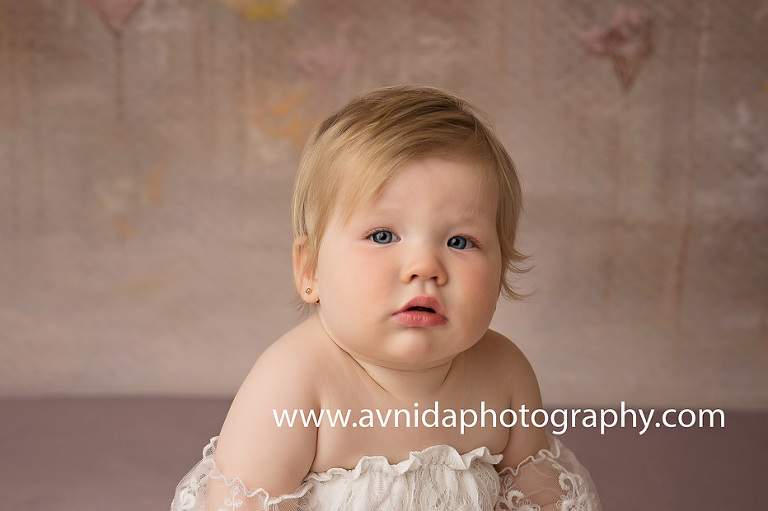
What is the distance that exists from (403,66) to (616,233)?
0.58 metres

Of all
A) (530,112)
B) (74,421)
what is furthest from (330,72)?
(74,421)

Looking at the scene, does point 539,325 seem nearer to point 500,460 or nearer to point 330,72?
point 330,72

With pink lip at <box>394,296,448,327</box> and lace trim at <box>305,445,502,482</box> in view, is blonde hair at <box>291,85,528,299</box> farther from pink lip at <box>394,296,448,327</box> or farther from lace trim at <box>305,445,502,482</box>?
lace trim at <box>305,445,502,482</box>

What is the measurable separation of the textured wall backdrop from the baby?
2.64 ft

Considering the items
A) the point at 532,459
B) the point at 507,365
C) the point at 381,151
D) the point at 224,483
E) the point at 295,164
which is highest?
the point at 295,164

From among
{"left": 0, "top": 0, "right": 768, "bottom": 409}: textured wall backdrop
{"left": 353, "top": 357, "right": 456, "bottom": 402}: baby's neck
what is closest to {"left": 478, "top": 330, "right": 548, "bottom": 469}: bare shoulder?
{"left": 353, "top": 357, "right": 456, "bottom": 402}: baby's neck

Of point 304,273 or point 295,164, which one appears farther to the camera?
point 295,164

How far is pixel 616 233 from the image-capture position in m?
2.08

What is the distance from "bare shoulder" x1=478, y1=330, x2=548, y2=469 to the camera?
4.17ft

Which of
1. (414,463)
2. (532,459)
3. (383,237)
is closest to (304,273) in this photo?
(383,237)

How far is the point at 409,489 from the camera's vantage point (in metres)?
1.15

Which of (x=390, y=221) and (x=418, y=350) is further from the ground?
(x=390, y=221)

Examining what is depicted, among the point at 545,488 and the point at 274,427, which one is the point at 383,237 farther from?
the point at 545,488

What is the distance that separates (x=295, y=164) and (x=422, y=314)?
3.29 ft
